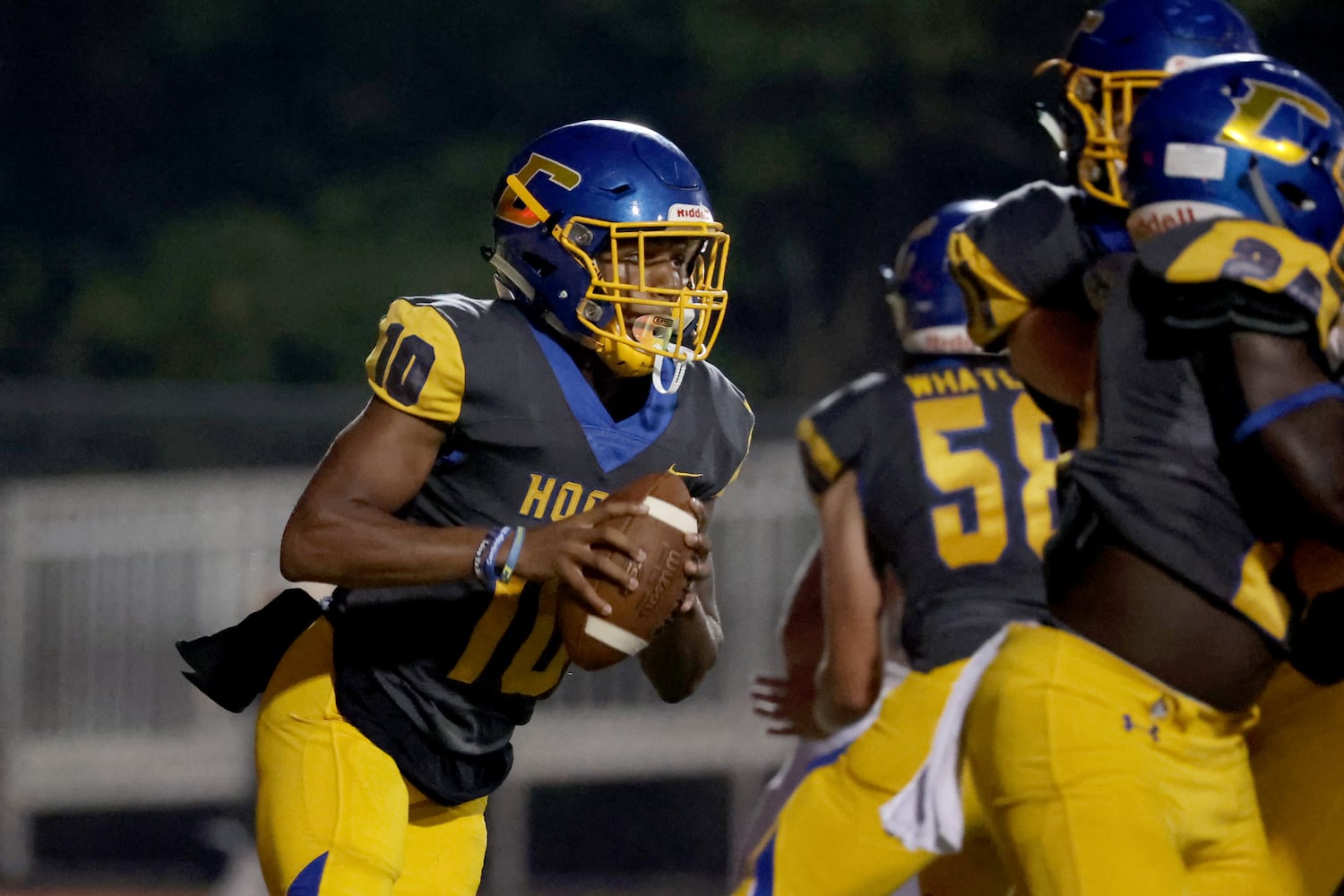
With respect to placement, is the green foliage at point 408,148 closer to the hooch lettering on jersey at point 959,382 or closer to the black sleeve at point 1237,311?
the hooch lettering on jersey at point 959,382

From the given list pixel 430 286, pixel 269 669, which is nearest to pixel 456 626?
pixel 269 669

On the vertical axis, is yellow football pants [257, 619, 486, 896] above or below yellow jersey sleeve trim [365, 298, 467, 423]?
below

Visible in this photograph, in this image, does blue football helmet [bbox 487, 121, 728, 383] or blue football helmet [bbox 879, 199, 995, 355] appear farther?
blue football helmet [bbox 879, 199, 995, 355]

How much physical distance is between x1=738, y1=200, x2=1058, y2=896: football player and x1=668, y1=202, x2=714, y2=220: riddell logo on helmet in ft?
3.52

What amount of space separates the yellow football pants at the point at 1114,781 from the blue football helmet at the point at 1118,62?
835 mm

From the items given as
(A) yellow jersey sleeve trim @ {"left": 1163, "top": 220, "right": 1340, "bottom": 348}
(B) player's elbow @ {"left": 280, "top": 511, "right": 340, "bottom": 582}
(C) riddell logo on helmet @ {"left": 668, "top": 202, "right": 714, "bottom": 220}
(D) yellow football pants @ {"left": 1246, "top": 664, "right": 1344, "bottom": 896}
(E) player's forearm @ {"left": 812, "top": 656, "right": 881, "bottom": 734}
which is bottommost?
(E) player's forearm @ {"left": 812, "top": 656, "right": 881, "bottom": 734}

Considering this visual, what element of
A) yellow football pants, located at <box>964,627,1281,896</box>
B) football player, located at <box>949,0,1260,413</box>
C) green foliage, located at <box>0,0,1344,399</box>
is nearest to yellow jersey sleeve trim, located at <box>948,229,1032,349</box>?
football player, located at <box>949,0,1260,413</box>

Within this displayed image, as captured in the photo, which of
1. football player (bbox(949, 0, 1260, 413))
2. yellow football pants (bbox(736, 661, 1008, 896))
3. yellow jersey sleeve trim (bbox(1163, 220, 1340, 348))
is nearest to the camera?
yellow jersey sleeve trim (bbox(1163, 220, 1340, 348))

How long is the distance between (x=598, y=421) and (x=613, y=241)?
26 centimetres

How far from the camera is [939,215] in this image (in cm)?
395

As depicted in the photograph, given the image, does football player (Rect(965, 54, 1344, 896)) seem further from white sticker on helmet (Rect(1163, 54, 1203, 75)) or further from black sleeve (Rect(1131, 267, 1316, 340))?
white sticker on helmet (Rect(1163, 54, 1203, 75))

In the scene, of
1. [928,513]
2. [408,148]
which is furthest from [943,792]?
[408,148]

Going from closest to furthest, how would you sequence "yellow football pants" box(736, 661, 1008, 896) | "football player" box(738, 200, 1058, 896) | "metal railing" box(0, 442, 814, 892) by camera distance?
"yellow football pants" box(736, 661, 1008, 896)
"football player" box(738, 200, 1058, 896)
"metal railing" box(0, 442, 814, 892)

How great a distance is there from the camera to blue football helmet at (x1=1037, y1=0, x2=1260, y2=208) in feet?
→ 9.52
